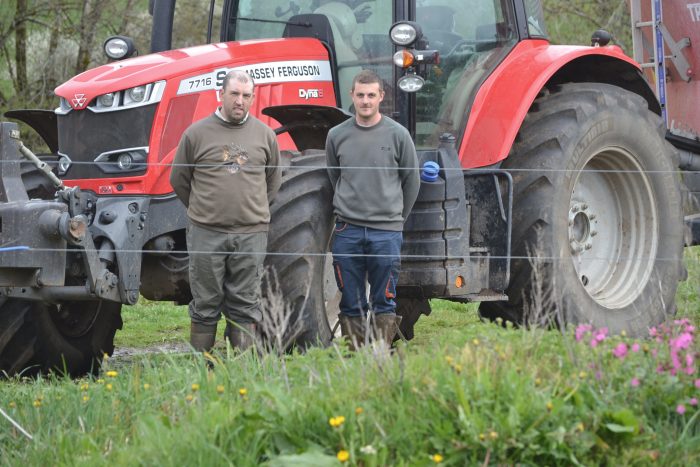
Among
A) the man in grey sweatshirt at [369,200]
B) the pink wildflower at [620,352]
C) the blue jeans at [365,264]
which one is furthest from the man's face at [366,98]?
the pink wildflower at [620,352]

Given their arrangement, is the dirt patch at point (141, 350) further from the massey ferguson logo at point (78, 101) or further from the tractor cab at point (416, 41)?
the tractor cab at point (416, 41)

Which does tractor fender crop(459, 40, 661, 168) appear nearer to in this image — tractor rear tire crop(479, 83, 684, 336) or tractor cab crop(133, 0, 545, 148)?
tractor cab crop(133, 0, 545, 148)

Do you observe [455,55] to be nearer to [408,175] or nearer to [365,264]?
[408,175]

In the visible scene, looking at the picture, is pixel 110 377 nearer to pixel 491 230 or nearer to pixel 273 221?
pixel 273 221

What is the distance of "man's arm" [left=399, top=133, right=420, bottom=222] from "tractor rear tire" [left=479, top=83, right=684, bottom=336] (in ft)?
2.32

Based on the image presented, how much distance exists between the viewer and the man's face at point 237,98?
6.10m

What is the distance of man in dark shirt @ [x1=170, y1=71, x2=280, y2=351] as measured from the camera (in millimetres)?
6102

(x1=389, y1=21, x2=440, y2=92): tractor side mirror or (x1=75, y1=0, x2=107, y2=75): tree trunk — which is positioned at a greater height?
(x1=75, y1=0, x2=107, y2=75): tree trunk

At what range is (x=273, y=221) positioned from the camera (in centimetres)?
631

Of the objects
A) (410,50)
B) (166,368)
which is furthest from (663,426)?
(410,50)

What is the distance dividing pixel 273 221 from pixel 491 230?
4.19 feet

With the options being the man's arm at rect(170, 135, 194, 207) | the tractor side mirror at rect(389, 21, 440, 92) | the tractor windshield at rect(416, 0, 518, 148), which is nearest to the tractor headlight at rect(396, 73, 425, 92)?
the tractor side mirror at rect(389, 21, 440, 92)

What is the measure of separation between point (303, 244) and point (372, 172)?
500 millimetres

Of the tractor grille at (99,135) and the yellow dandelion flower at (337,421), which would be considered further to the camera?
the tractor grille at (99,135)
